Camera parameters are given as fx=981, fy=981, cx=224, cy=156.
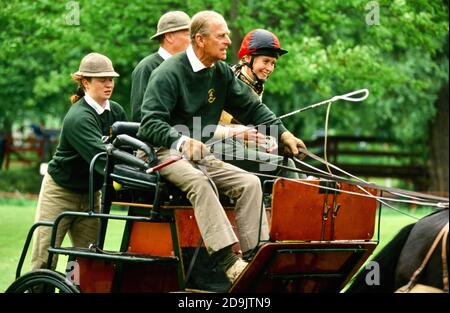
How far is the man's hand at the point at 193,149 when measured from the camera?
571 cm

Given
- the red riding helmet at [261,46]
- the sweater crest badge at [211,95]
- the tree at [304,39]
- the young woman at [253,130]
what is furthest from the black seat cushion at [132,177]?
the tree at [304,39]

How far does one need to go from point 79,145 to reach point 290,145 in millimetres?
1458

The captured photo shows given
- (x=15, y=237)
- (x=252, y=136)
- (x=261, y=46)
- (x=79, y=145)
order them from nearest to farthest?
(x=252, y=136), (x=79, y=145), (x=261, y=46), (x=15, y=237)

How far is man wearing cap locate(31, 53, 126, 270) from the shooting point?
22.6 ft

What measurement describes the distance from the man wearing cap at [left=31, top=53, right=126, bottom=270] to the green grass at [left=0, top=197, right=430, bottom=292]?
5.12 ft

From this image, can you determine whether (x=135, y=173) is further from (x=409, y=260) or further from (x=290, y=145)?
(x=409, y=260)

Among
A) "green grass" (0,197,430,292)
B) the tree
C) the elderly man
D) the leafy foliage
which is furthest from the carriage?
the leafy foliage

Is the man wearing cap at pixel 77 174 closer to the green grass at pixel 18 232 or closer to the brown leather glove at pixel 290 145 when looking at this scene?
the brown leather glove at pixel 290 145

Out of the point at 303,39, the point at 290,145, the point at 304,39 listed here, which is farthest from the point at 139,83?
the point at 303,39

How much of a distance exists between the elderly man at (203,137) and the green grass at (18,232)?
3069 millimetres

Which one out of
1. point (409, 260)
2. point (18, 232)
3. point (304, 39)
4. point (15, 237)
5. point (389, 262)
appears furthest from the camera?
point (304, 39)

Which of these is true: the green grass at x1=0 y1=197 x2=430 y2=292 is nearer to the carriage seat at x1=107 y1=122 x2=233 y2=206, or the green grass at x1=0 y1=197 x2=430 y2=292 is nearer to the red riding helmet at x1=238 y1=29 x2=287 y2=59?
the carriage seat at x1=107 y1=122 x2=233 y2=206

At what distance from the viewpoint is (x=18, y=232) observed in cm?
1216

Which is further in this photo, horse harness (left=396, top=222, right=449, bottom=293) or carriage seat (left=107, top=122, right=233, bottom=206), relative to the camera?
carriage seat (left=107, top=122, right=233, bottom=206)
